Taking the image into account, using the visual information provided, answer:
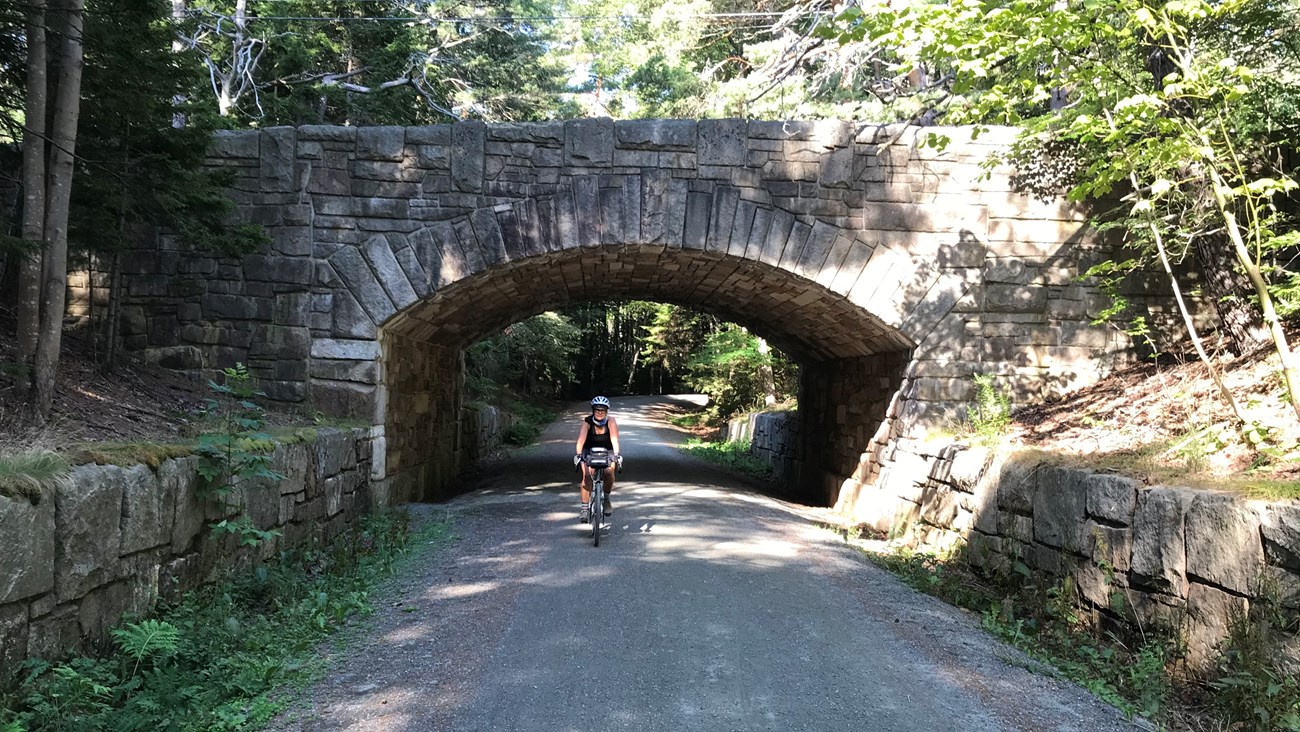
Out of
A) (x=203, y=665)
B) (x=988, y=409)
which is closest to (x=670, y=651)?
(x=203, y=665)

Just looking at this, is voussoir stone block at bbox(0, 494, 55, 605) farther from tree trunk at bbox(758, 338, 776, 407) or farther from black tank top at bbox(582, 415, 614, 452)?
tree trunk at bbox(758, 338, 776, 407)

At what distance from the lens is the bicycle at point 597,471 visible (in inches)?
272

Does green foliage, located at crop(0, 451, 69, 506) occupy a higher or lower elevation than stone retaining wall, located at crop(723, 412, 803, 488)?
higher

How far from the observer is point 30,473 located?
3283mm

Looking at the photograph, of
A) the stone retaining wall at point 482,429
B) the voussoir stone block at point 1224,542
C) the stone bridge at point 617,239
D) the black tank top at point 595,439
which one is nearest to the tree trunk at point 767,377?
the stone retaining wall at point 482,429

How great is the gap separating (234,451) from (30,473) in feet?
5.91

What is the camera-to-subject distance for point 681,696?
3.61 meters

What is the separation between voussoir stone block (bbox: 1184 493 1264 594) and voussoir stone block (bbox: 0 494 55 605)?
5150 mm

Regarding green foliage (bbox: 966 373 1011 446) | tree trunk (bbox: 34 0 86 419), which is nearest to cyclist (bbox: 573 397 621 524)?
green foliage (bbox: 966 373 1011 446)

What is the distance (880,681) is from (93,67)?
6265 millimetres

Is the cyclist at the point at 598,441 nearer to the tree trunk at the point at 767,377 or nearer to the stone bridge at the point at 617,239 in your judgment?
the stone bridge at the point at 617,239

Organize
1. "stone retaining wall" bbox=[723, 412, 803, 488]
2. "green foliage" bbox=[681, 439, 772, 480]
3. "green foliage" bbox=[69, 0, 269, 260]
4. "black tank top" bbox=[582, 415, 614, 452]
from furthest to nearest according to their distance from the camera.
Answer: "green foliage" bbox=[681, 439, 772, 480] → "stone retaining wall" bbox=[723, 412, 803, 488] → "black tank top" bbox=[582, 415, 614, 452] → "green foliage" bbox=[69, 0, 269, 260]

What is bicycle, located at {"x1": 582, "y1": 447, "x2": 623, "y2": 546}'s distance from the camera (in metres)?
6.91

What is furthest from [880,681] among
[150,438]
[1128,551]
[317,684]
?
[150,438]
